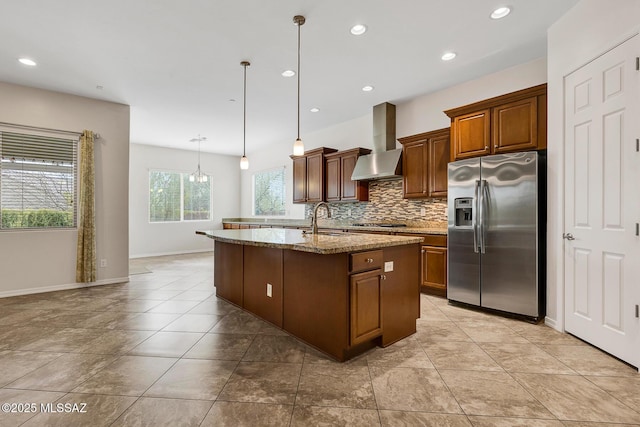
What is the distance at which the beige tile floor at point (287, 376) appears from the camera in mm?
1677

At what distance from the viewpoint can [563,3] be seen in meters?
2.64

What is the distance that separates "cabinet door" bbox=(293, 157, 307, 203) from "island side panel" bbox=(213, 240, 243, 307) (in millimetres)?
2724

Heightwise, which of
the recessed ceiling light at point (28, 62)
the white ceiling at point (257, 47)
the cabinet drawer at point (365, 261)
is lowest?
the cabinet drawer at point (365, 261)

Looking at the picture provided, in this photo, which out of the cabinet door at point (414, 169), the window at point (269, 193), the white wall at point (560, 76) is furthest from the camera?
the window at point (269, 193)

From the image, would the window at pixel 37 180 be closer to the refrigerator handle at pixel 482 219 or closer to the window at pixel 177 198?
the window at pixel 177 198

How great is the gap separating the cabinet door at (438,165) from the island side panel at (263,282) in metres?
2.54

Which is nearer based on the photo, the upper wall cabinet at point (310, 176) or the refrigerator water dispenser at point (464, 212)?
the refrigerator water dispenser at point (464, 212)

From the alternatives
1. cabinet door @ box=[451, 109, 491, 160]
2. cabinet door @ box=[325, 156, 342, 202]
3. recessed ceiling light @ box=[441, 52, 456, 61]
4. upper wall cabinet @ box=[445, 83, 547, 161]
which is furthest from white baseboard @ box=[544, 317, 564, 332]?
cabinet door @ box=[325, 156, 342, 202]

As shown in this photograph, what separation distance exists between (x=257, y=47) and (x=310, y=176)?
329cm

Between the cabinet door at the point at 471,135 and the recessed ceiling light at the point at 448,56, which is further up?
the recessed ceiling light at the point at 448,56

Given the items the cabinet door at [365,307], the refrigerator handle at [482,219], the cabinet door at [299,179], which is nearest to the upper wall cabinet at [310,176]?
the cabinet door at [299,179]

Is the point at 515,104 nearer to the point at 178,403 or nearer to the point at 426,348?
the point at 426,348

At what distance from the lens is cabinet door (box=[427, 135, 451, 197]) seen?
13.8 ft

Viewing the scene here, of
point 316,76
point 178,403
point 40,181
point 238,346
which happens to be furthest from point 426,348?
point 40,181
